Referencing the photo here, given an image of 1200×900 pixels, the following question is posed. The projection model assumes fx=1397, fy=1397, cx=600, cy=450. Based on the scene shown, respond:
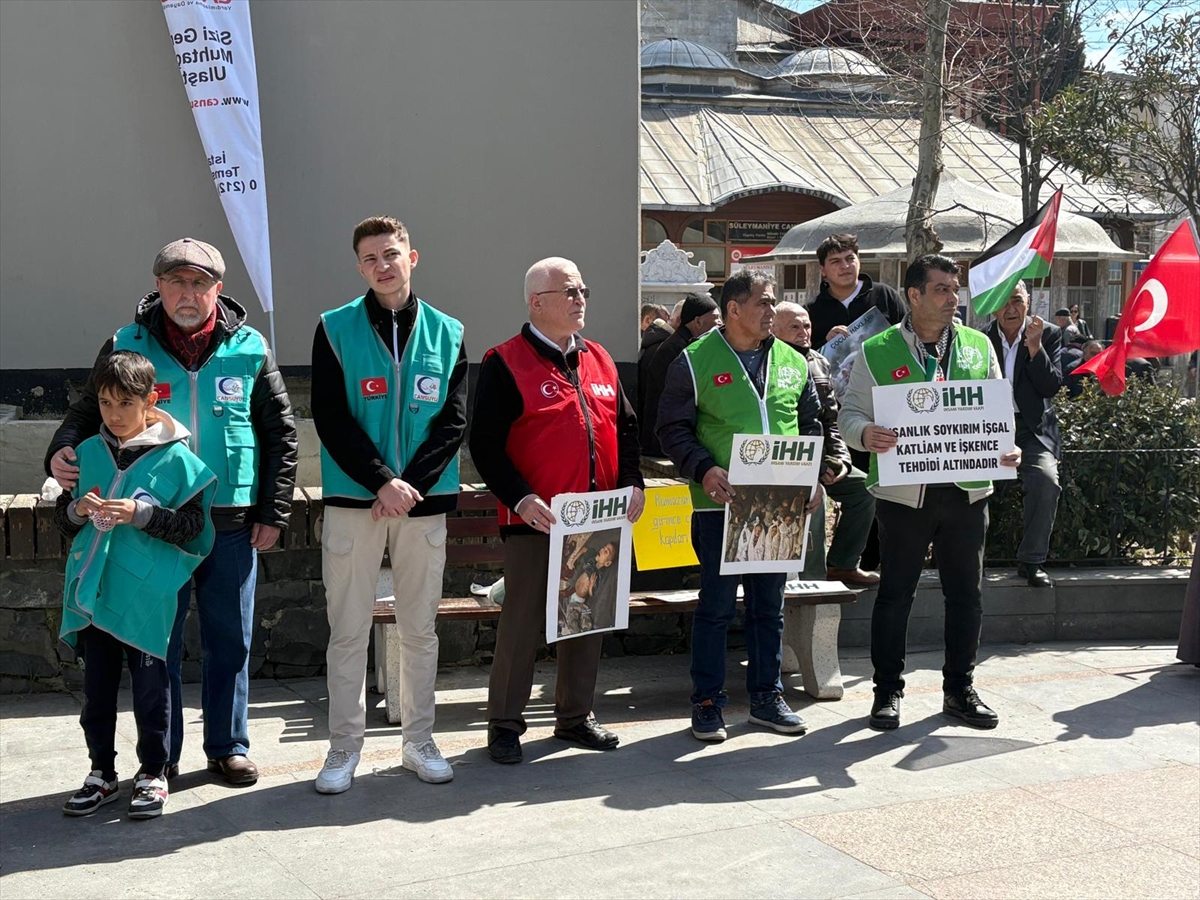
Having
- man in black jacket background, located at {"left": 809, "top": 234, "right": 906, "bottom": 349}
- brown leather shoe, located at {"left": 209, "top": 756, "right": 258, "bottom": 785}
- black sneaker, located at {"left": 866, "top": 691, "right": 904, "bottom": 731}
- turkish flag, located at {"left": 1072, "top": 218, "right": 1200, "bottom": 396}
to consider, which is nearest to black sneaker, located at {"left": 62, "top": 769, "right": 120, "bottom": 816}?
brown leather shoe, located at {"left": 209, "top": 756, "right": 258, "bottom": 785}

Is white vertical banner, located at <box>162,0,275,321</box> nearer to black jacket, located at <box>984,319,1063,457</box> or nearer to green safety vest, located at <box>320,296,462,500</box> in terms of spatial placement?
green safety vest, located at <box>320,296,462,500</box>

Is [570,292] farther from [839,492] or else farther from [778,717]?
[839,492]

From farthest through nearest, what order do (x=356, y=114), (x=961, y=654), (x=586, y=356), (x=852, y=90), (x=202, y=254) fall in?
(x=852, y=90) < (x=356, y=114) < (x=961, y=654) < (x=586, y=356) < (x=202, y=254)

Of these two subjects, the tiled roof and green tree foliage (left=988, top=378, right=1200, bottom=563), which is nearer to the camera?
green tree foliage (left=988, top=378, right=1200, bottom=563)

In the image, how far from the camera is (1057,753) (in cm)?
599

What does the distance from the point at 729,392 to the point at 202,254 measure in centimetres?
230

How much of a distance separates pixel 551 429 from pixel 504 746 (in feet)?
4.37

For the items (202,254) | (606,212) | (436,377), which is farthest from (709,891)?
(606,212)

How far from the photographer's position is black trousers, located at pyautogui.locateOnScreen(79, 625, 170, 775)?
5.13 metres

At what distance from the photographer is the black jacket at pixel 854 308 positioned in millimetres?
8141

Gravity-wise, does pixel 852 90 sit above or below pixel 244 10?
above

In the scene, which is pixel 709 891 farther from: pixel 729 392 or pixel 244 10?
pixel 244 10

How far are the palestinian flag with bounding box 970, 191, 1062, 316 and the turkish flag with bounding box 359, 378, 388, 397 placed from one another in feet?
12.7

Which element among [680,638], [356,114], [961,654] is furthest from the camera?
[356,114]
